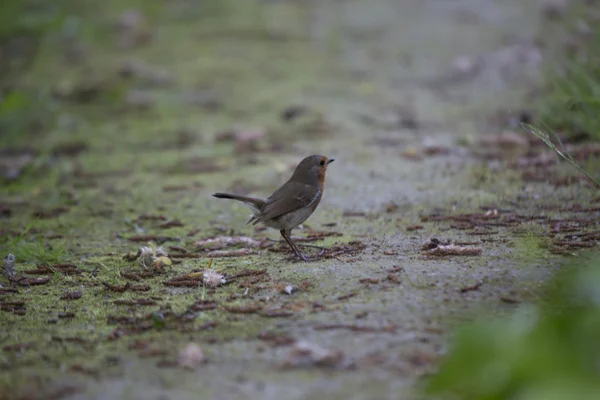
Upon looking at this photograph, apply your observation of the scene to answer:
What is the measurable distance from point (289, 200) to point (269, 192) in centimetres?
120

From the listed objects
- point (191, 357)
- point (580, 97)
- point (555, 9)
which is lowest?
point (191, 357)

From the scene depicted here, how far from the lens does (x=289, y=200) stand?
386cm

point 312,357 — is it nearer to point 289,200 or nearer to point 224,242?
point 289,200

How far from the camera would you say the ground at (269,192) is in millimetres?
2473

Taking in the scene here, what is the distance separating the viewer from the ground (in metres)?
2.47

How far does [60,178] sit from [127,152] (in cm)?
83

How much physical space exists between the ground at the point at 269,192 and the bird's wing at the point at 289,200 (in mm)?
203

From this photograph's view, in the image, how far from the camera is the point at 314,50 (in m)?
8.95

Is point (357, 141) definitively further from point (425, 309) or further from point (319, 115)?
point (425, 309)

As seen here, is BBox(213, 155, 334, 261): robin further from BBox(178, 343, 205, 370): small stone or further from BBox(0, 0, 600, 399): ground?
BBox(178, 343, 205, 370): small stone

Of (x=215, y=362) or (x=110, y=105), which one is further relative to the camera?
(x=110, y=105)

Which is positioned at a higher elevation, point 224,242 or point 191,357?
point 191,357

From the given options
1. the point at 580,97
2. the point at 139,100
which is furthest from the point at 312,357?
the point at 139,100

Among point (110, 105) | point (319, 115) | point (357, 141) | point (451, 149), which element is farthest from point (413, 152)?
point (110, 105)
